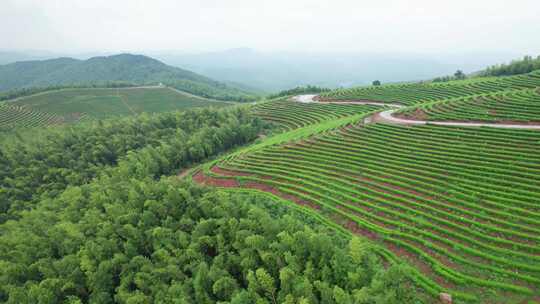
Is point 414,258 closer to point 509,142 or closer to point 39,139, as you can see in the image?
point 509,142

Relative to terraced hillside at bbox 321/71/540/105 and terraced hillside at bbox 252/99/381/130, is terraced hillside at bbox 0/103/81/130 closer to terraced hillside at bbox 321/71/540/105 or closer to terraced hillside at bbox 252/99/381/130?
terraced hillside at bbox 252/99/381/130

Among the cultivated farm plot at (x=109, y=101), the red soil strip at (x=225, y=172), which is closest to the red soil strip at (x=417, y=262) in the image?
the red soil strip at (x=225, y=172)

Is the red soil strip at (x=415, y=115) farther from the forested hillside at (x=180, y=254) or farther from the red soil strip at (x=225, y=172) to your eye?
the forested hillside at (x=180, y=254)

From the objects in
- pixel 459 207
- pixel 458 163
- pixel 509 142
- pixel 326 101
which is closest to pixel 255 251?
pixel 459 207

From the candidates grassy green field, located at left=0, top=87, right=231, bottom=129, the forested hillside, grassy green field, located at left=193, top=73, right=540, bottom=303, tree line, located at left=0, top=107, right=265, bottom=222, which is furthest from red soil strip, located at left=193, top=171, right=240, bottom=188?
grassy green field, located at left=0, top=87, right=231, bottom=129

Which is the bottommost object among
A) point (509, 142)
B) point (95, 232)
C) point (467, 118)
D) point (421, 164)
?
point (95, 232)

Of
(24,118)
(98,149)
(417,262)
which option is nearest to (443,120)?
(417,262)
